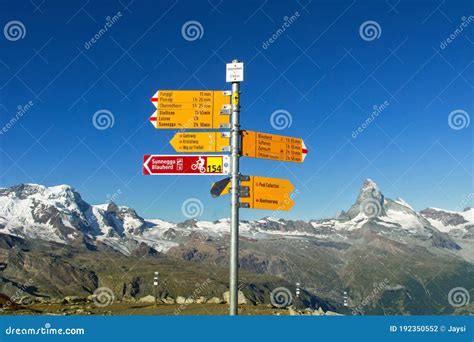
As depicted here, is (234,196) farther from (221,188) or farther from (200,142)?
(200,142)

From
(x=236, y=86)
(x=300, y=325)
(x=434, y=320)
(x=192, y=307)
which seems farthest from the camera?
(x=192, y=307)

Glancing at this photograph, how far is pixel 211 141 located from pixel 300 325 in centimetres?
508

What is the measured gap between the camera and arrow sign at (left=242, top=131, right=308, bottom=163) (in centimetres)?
1355

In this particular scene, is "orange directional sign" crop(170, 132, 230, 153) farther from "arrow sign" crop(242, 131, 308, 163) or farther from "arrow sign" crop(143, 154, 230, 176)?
"arrow sign" crop(242, 131, 308, 163)

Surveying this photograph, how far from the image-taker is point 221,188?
13.5m

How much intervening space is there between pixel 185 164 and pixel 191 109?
55.0 inches

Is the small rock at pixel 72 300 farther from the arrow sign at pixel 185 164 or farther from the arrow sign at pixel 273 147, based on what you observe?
the arrow sign at pixel 273 147

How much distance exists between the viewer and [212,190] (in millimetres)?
13562

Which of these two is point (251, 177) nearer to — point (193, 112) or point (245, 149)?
point (245, 149)

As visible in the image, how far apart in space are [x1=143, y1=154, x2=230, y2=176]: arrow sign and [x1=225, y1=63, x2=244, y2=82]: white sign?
1.93 m

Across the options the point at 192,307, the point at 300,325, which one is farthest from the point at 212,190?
the point at 192,307

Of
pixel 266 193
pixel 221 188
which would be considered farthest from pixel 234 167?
pixel 266 193

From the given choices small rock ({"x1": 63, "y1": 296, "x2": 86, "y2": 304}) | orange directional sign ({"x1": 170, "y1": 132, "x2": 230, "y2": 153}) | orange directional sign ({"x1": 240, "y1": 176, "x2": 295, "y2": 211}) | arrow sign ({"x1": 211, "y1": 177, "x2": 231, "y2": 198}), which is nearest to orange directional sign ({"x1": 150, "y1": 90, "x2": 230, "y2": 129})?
orange directional sign ({"x1": 170, "y1": 132, "x2": 230, "y2": 153})

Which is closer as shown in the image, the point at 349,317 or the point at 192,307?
the point at 349,317
